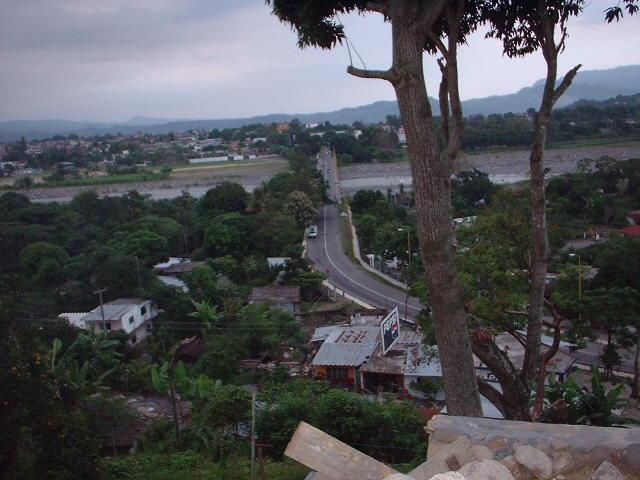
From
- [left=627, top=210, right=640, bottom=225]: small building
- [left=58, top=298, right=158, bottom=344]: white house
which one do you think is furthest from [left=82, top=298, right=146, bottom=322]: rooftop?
[left=627, top=210, right=640, bottom=225]: small building

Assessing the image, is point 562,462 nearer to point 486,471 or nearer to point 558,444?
point 558,444

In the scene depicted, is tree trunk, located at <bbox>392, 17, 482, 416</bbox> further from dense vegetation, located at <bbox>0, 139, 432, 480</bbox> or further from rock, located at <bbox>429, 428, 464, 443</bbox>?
dense vegetation, located at <bbox>0, 139, 432, 480</bbox>

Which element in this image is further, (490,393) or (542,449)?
(490,393)

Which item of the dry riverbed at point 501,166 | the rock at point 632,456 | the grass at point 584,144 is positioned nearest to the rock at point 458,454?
the rock at point 632,456

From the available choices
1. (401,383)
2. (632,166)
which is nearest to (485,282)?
(401,383)

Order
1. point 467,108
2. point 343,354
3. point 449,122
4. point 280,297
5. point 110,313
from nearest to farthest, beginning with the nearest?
point 449,122
point 343,354
point 110,313
point 280,297
point 467,108

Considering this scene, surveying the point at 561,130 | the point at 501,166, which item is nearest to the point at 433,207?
the point at 501,166
